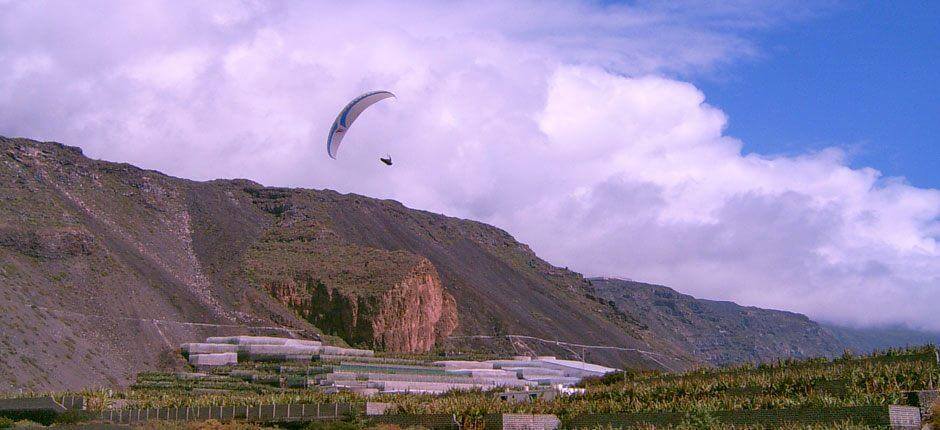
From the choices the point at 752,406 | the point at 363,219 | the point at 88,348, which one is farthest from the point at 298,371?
the point at 363,219

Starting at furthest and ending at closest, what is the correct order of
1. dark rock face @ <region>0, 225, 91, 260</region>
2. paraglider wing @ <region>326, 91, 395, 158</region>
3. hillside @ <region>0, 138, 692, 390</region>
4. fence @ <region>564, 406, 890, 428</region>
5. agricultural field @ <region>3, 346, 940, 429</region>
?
dark rock face @ <region>0, 225, 91, 260</region> → hillside @ <region>0, 138, 692, 390</region> → paraglider wing @ <region>326, 91, 395, 158</region> → agricultural field @ <region>3, 346, 940, 429</region> → fence @ <region>564, 406, 890, 428</region>

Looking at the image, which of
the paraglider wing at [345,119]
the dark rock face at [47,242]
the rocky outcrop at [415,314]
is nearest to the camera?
the paraglider wing at [345,119]

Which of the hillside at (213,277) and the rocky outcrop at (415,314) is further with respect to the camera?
the rocky outcrop at (415,314)

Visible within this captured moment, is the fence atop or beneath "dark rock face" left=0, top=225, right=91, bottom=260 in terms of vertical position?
beneath

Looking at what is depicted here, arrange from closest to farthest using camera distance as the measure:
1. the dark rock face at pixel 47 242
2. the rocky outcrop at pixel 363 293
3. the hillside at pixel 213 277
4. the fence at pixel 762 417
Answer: the fence at pixel 762 417 → the hillside at pixel 213 277 → the dark rock face at pixel 47 242 → the rocky outcrop at pixel 363 293

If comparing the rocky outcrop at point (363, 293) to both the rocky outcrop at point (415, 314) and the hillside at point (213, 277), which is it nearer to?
the rocky outcrop at point (415, 314)

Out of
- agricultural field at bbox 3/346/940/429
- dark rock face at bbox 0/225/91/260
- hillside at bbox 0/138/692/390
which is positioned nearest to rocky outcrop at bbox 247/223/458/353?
hillside at bbox 0/138/692/390

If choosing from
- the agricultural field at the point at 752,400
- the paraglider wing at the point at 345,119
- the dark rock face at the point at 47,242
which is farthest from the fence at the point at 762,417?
the dark rock face at the point at 47,242

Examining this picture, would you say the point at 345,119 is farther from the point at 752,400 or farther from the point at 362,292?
the point at 362,292

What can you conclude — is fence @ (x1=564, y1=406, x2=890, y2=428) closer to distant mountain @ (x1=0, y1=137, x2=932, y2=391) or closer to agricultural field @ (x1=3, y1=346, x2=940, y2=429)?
agricultural field @ (x1=3, y1=346, x2=940, y2=429)

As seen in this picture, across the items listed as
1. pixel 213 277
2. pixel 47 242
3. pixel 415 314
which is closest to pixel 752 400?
pixel 47 242

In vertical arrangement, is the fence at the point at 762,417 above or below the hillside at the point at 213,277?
below
